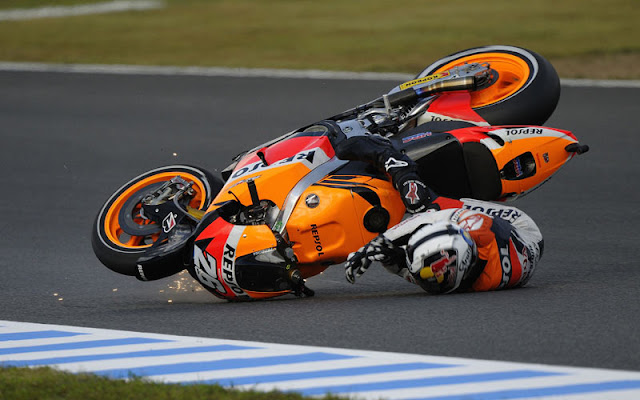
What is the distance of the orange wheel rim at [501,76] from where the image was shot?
22.7 feet

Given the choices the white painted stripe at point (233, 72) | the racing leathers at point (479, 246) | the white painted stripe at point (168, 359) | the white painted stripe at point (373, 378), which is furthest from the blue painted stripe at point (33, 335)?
the white painted stripe at point (233, 72)

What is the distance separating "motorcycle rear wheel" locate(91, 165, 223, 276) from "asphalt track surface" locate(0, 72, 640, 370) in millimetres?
346

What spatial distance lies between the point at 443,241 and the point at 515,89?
5.77ft

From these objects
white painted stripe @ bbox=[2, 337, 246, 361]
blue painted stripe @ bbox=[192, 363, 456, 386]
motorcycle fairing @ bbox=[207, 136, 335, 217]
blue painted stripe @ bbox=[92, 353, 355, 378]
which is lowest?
white painted stripe @ bbox=[2, 337, 246, 361]

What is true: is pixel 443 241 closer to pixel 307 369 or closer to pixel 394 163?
pixel 394 163

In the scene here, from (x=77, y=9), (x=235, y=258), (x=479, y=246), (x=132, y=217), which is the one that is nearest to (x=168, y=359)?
(x=235, y=258)

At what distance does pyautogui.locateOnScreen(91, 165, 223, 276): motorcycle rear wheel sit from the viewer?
20.8ft

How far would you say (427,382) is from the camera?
4566mm

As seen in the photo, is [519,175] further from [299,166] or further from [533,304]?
[299,166]

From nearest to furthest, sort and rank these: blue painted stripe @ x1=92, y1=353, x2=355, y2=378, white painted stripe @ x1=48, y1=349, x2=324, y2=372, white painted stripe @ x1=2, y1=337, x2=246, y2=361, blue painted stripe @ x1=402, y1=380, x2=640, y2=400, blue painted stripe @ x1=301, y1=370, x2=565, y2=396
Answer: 1. blue painted stripe @ x1=402, y1=380, x2=640, y2=400
2. blue painted stripe @ x1=301, y1=370, x2=565, y2=396
3. blue painted stripe @ x1=92, y1=353, x2=355, y2=378
4. white painted stripe @ x1=48, y1=349, x2=324, y2=372
5. white painted stripe @ x1=2, y1=337, x2=246, y2=361

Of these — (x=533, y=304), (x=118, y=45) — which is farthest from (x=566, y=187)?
(x=118, y=45)

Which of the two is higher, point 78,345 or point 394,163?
point 394,163

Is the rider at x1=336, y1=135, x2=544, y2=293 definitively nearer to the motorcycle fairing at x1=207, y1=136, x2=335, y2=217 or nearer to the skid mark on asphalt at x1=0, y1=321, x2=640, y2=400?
the motorcycle fairing at x1=207, y1=136, x2=335, y2=217

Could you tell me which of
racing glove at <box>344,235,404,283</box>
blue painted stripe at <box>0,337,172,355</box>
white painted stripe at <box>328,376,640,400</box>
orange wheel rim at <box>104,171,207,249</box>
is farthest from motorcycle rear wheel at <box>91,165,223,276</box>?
white painted stripe at <box>328,376,640,400</box>
